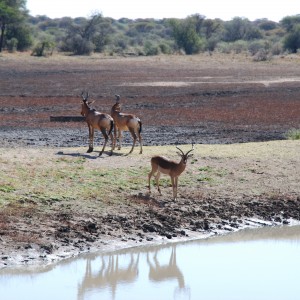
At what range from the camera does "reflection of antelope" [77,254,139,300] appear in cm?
1288

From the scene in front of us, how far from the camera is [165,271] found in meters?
13.7

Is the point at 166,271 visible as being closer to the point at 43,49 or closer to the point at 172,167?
the point at 172,167

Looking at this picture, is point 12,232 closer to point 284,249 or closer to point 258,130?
point 284,249

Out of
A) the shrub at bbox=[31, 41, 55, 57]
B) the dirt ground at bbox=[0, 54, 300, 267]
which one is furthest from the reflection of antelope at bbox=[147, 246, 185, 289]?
the shrub at bbox=[31, 41, 55, 57]

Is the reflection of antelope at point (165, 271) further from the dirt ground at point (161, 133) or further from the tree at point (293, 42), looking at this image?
the tree at point (293, 42)

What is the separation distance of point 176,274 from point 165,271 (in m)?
0.22

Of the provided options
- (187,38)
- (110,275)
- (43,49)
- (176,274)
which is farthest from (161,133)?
(187,38)

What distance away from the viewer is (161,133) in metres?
26.5

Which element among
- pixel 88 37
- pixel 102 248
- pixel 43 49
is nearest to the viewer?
pixel 102 248

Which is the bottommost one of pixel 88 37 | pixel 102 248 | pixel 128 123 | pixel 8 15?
pixel 102 248

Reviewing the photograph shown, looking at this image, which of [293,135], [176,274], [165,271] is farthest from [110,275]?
[293,135]

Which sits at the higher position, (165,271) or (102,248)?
(102,248)

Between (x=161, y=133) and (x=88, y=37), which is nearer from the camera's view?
(x=161, y=133)

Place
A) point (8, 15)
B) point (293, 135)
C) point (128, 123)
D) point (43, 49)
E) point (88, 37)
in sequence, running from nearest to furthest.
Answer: point (128, 123) < point (293, 135) < point (43, 49) < point (8, 15) < point (88, 37)
